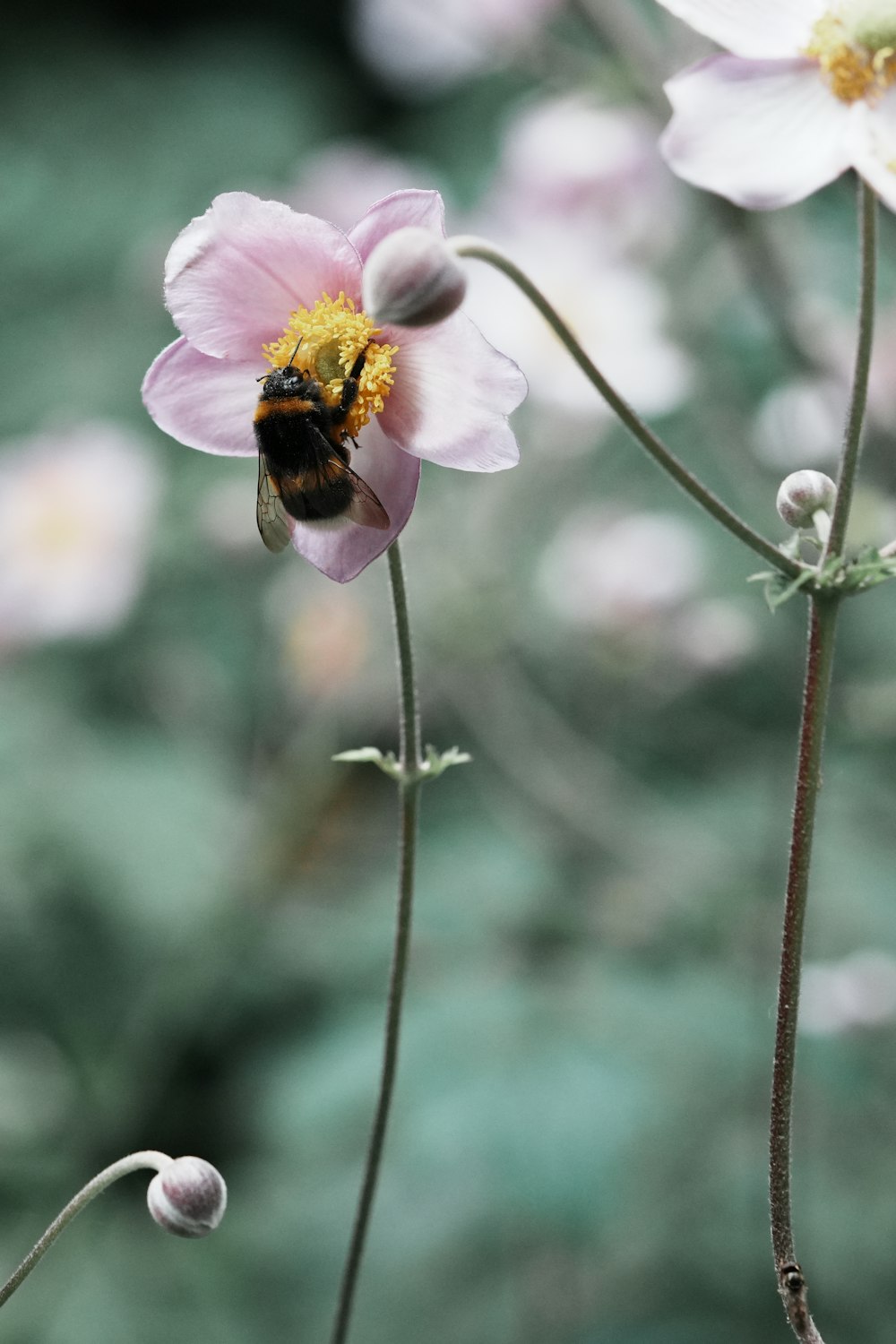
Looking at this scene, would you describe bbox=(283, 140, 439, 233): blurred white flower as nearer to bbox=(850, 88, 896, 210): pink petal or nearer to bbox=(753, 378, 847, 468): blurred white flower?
bbox=(753, 378, 847, 468): blurred white flower

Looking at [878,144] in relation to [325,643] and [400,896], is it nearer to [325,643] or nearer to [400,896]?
[400,896]

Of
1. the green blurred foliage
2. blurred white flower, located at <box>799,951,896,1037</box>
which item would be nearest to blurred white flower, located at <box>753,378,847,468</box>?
the green blurred foliage

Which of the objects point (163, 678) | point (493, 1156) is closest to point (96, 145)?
point (163, 678)

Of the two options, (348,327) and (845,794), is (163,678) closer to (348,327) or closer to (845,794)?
(845,794)

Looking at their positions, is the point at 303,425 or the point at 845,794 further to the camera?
the point at 845,794

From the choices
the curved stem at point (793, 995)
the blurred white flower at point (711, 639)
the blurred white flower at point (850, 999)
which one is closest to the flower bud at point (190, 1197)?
the curved stem at point (793, 995)

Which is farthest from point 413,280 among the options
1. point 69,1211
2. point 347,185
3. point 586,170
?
point 347,185
